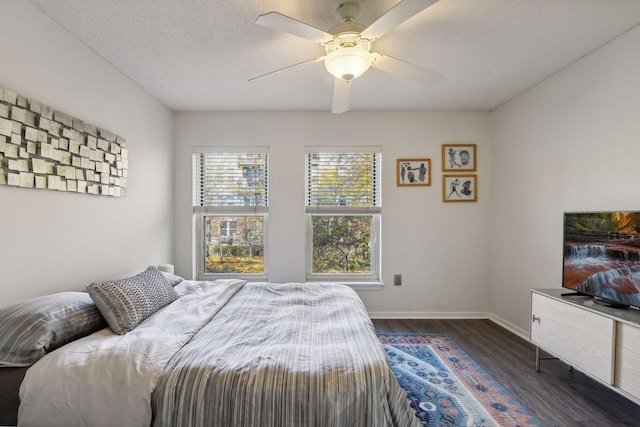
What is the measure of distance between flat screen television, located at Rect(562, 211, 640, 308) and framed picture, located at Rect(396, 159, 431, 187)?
1556mm

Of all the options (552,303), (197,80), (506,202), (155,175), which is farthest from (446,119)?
(155,175)

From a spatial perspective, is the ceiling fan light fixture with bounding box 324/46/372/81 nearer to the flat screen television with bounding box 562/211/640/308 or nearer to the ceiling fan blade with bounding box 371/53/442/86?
the ceiling fan blade with bounding box 371/53/442/86

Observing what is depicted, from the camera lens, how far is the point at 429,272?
145 inches

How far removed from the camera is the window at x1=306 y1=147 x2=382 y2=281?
3.72m

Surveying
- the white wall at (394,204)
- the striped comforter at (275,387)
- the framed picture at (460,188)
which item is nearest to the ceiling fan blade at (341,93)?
the white wall at (394,204)

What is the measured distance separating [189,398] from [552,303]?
2487 millimetres

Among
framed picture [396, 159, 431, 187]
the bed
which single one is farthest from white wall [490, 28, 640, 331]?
the bed

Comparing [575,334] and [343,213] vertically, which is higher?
[343,213]

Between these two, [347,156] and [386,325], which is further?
[347,156]

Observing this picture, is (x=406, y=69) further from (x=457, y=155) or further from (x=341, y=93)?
(x=457, y=155)

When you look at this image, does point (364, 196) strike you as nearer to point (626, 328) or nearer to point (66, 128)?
point (626, 328)

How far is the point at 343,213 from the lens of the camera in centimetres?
373

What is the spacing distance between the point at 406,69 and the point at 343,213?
198 centimetres

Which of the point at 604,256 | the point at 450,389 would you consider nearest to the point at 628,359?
the point at 604,256
